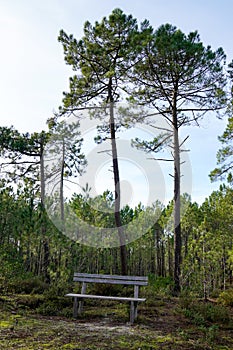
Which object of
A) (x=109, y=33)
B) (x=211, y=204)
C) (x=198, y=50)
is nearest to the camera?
(x=198, y=50)

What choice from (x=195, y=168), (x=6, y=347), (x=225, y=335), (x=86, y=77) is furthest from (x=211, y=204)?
(x=6, y=347)

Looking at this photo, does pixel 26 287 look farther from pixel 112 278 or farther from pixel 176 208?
pixel 176 208

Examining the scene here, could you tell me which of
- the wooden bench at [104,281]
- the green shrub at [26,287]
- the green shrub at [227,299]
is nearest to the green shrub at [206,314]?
the wooden bench at [104,281]

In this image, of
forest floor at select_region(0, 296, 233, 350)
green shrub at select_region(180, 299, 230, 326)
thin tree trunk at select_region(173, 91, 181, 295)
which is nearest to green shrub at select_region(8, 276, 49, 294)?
forest floor at select_region(0, 296, 233, 350)

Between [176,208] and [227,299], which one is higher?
[176,208]

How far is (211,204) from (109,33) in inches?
460

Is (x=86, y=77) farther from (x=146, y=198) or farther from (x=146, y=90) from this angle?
(x=146, y=198)

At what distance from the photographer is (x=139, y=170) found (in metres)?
12.4

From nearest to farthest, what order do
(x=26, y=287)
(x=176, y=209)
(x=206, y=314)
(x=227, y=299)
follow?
(x=206, y=314) < (x=227, y=299) < (x=26, y=287) < (x=176, y=209)

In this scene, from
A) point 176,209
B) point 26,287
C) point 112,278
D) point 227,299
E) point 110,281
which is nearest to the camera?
point 110,281

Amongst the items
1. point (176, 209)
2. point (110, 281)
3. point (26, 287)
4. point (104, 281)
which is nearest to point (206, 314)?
A: point (110, 281)

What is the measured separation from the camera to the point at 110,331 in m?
5.42

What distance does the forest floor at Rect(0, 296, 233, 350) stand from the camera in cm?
458

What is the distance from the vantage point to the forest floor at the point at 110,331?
15.0ft
